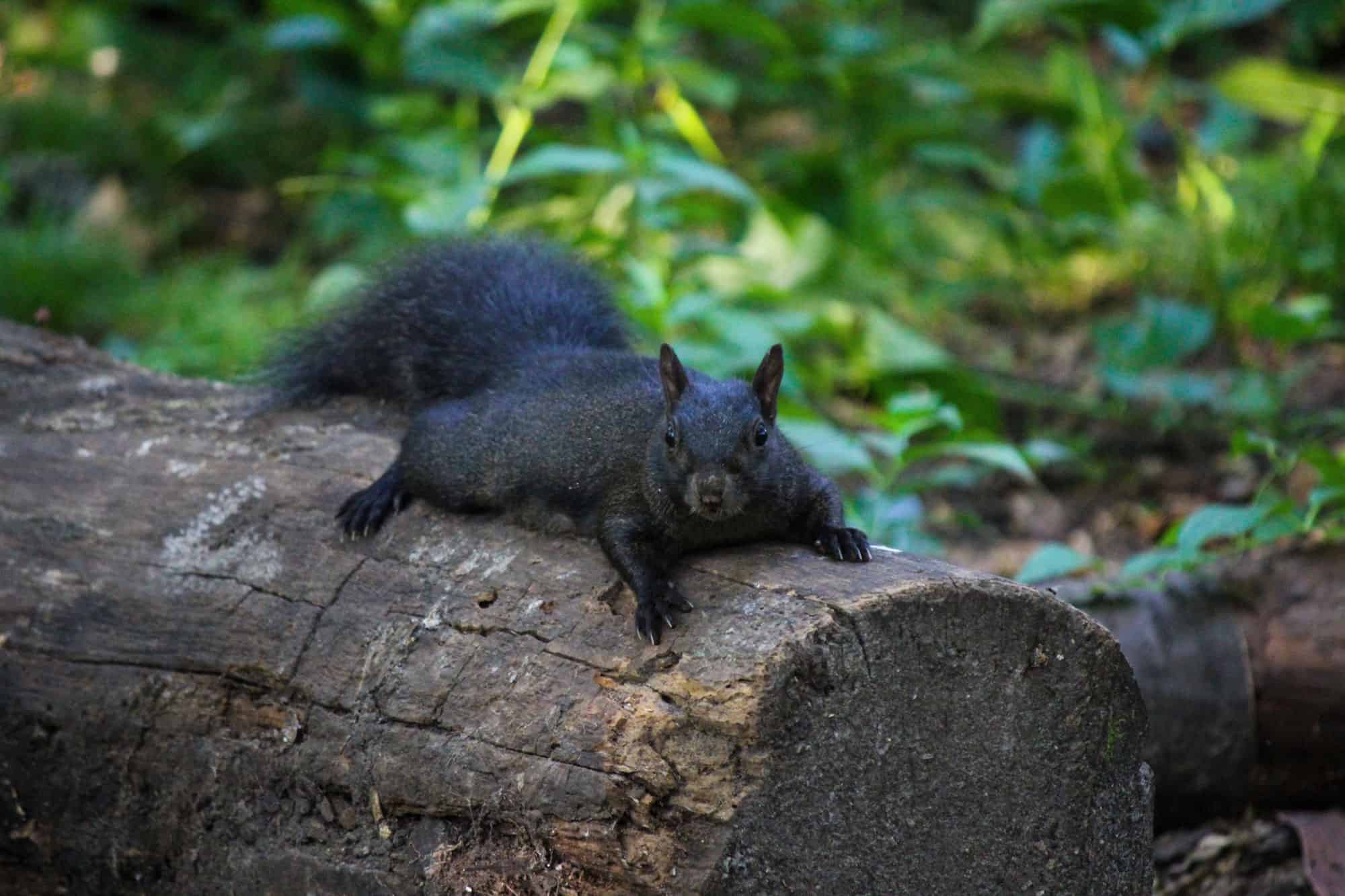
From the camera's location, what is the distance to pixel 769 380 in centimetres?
319

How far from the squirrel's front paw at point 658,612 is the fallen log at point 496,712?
0.12 ft

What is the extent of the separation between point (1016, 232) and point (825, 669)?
4771 millimetres

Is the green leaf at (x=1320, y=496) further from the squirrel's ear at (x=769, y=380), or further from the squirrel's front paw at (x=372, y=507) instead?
the squirrel's front paw at (x=372, y=507)

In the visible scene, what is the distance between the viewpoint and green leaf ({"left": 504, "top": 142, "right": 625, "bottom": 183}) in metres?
5.18

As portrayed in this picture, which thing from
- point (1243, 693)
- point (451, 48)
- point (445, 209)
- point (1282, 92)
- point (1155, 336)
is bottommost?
point (1243, 693)

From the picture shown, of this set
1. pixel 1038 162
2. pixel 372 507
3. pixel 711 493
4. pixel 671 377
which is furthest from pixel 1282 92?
pixel 372 507

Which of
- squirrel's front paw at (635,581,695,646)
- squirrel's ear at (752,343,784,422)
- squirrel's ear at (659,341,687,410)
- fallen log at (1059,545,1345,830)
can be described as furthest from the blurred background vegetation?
squirrel's front paw at (635,581,695,646)

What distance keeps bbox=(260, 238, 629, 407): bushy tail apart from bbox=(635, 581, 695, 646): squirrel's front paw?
125cm

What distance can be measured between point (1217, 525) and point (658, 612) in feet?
5.91

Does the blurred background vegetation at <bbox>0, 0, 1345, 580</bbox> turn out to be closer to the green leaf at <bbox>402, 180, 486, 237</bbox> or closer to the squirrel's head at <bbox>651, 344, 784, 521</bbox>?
the green leaf at <bbox>402, 180, 486, 237</bbox>

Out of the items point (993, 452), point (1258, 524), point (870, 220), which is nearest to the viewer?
point (1258, 524)

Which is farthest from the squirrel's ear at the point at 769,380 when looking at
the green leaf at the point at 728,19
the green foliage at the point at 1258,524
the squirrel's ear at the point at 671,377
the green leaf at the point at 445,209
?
the green leaf at the point at 728,19

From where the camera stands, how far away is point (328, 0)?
7.40 meters

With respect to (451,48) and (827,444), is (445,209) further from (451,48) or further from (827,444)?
Result: (827,444)
